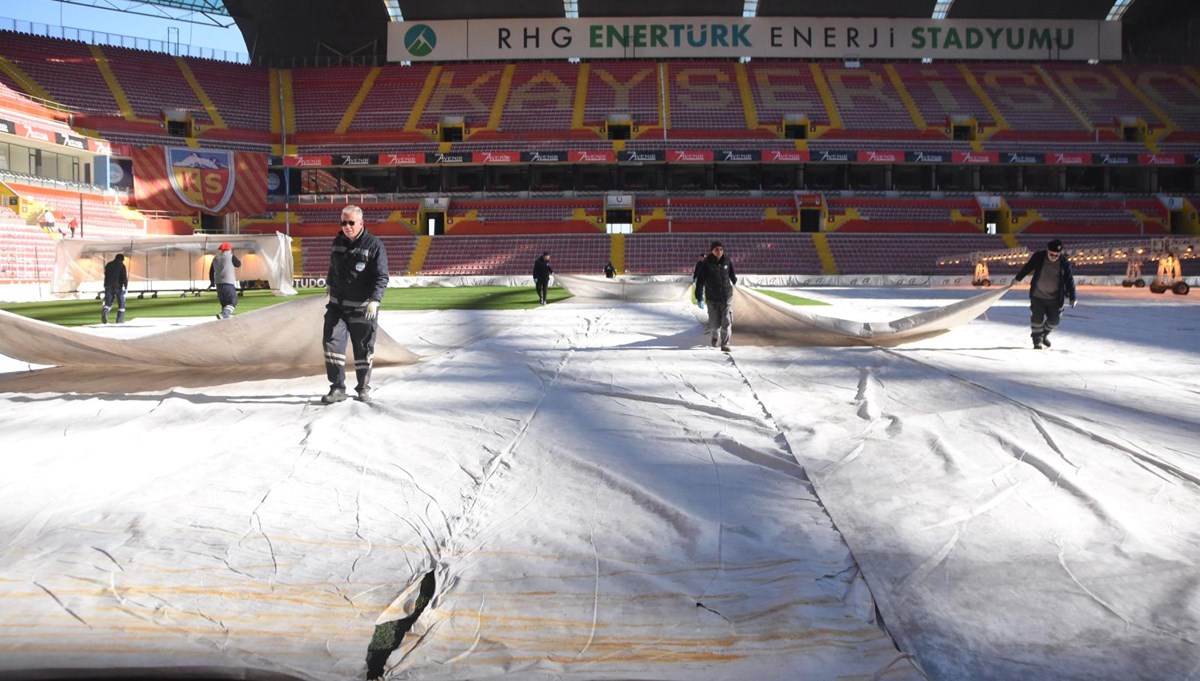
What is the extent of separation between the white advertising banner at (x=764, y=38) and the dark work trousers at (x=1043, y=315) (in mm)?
46447

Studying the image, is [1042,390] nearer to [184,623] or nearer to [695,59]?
[184,623]

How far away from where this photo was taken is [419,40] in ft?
178

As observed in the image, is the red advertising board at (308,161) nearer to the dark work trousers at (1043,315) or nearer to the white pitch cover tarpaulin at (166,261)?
the white pitch cover tarpaulin at (166,261)

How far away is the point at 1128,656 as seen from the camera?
2.73 meters

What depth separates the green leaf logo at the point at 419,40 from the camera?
54.2 metres

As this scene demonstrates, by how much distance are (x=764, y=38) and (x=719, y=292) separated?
155ft

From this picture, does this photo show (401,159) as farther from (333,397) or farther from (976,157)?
(333,397)

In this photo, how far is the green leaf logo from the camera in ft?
178

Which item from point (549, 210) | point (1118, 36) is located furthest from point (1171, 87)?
point (549, 210)

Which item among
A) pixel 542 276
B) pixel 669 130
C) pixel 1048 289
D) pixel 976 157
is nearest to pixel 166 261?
pixel 542 276

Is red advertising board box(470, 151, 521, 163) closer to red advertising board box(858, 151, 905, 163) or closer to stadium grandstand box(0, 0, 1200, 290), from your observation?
stadium grandstand box(0, 0, 1200, 290)

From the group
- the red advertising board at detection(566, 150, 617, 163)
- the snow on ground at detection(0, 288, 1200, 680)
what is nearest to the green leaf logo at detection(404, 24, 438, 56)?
the red advertising board at detection(566, 150, 617, 163)

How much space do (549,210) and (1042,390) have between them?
43.3 m

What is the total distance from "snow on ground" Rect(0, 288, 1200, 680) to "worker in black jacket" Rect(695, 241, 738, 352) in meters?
3.70
